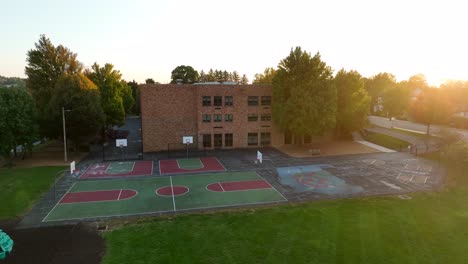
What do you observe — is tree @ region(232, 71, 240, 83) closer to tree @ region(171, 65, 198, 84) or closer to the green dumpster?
tree @ region(171, 65, 198, 84)

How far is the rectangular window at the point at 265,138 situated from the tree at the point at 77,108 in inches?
904

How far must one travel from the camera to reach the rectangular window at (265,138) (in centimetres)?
4734

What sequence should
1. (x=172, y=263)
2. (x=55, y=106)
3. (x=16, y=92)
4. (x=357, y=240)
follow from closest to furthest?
(x=172, y=263) < (x=357, y=240) < (x=16, y=92) < (x=55, y=106)

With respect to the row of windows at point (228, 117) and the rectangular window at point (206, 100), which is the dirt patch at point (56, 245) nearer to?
the row of windows at point (228, 117)

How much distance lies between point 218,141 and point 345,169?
19363mm

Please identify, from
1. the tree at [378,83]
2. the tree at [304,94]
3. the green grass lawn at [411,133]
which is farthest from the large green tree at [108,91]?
the tree at [378,83]

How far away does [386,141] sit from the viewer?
47000mm

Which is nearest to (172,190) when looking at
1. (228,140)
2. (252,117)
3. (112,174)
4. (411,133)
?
(112,174)

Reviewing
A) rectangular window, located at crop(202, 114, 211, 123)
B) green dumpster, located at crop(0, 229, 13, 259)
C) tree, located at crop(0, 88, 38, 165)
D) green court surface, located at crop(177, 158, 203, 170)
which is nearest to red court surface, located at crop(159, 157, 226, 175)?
green court surface, located at crop(177, 158, 203, 170)

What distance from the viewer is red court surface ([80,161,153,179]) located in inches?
1230

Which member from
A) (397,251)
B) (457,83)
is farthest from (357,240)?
(457,83)

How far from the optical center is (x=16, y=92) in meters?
35.5

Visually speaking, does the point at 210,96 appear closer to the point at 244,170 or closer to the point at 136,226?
the point at 244,170

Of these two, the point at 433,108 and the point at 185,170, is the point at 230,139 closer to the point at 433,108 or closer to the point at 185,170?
the point at 185,170
